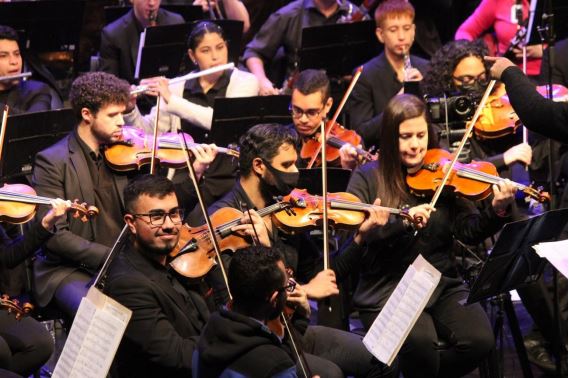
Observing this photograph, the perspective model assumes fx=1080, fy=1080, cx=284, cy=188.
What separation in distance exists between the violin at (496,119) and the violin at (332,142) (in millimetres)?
655

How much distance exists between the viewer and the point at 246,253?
382 centimetres

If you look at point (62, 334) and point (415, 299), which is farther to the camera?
point (62, 334)

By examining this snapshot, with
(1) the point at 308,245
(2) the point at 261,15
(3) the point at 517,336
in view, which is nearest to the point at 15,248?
(1) the point at 308,245

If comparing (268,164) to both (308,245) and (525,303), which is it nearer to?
(308,245)

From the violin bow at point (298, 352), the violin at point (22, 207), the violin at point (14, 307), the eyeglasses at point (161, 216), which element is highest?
the eyeglasses at point (161, 216)

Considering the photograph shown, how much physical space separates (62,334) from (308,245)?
1.74 metres

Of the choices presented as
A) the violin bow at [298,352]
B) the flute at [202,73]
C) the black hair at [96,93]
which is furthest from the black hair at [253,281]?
the flute at [202,73]

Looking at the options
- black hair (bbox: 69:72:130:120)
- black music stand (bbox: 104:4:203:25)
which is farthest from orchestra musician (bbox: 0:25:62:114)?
black music stand (bbox: 104:4:203:25)

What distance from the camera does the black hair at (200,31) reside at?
6.52 m

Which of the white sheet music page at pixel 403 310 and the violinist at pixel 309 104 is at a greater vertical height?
the violinist at pixel 309 104

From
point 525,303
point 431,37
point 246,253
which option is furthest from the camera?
point 431,37

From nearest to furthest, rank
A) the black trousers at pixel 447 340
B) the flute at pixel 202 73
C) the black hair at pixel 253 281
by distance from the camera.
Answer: the black hair at pixel 253 281, the black trousers at pixel 447 340, the flute at pixel 202 73

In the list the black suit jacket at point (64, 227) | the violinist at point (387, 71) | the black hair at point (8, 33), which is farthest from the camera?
the violinist at point (387, 71)

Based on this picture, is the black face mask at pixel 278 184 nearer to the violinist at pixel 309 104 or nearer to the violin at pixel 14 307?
the violinist at pixel 309 104
